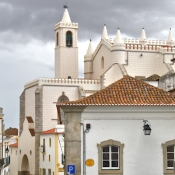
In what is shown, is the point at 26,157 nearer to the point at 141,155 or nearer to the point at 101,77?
the point at 101,77

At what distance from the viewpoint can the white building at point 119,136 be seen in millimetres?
23812

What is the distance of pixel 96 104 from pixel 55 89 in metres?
43.2

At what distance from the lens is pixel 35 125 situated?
6594 centimetres

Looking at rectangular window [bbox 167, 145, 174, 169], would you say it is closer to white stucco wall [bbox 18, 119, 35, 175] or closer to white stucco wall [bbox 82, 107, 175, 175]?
white stucco wall [bbox 82, 107, 175, 175]

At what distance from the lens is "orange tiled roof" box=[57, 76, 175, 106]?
24016mm

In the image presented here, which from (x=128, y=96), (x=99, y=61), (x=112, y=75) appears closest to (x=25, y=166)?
(x=112, y=75)

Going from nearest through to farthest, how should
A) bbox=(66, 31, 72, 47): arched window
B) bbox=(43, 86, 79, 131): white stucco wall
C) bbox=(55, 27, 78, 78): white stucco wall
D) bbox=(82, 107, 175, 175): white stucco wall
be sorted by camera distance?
bbox=(82, 107, 175, 175): white stucco wall < bbox=(43, 86, 79, 131): white stucco wall < bbox=(55, 27, 78, 78): white stucco wall < bbox=(66, 31, 72, 47): arched window

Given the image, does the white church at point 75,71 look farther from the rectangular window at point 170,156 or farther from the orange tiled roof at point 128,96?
the rectangular window at point 170,156

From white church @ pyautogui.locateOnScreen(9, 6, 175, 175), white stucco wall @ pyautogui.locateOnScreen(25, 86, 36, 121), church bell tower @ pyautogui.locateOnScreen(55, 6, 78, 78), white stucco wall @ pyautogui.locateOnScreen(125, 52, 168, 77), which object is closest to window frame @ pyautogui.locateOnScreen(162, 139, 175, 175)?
white church @ pyautogui.locateOnScreen(9, 6, 175, 175)

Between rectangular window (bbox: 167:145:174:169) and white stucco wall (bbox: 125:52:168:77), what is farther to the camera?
white stucco wall (bbox: 125:52:168:77)

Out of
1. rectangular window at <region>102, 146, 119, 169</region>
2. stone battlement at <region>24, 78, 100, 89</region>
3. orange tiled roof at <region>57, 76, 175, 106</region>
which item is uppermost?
stone battlement at <region>24, 78, 100, 89</region>

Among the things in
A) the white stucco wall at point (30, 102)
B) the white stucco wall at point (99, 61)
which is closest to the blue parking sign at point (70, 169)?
the white stucco wall at point (30, 102)

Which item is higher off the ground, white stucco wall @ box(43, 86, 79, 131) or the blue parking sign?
white stucco wall @ box(43, 86, 79, 131)

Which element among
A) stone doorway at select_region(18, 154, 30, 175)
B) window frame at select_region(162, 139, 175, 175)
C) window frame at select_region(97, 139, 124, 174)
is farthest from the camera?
stone doorway at select_region(18, 154, 30, 175)
